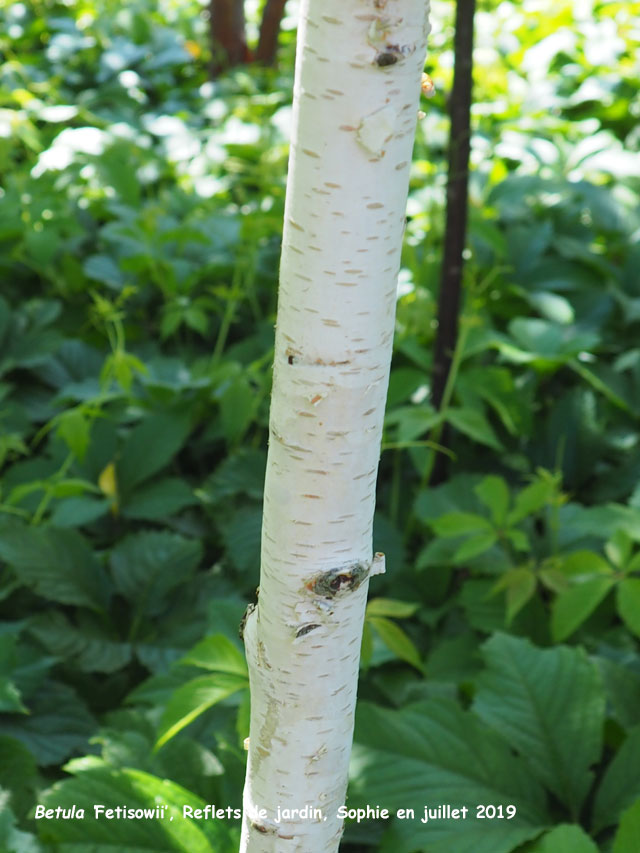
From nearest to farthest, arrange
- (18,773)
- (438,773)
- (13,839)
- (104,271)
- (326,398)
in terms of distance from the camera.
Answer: (326,398)
(13,839)
(438,773)
(18,773)
(104,271)

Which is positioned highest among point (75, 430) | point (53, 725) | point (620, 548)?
point (75, 430)

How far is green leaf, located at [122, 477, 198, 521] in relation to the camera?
184cm

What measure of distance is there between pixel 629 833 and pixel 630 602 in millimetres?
451

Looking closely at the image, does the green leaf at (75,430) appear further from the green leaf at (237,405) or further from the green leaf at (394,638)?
the green leaf at (394,638)

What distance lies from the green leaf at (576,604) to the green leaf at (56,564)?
0.86 meters

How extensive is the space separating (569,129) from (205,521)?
2.30 m

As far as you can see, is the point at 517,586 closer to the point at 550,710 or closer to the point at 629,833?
the point at 550,710

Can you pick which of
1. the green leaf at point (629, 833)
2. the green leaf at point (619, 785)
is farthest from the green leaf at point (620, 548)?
the green leaf at point (629, 833)

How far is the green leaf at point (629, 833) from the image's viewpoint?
103 centimetres

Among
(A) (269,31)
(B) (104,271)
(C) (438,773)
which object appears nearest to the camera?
(C) (438,773)

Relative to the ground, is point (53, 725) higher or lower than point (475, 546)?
lower

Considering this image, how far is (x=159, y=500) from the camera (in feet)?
6.14

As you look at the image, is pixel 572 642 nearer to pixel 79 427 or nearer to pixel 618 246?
pixel 79 427

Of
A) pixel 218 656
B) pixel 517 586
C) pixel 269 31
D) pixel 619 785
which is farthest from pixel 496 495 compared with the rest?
pixel 269 31
